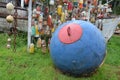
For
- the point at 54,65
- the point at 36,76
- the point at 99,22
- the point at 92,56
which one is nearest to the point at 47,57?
the point at 54,65

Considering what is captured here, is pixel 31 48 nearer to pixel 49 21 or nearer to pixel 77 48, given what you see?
pixel 49 21

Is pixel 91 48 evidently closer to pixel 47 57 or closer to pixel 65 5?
pixel 47 57

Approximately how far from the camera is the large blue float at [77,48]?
5309mm

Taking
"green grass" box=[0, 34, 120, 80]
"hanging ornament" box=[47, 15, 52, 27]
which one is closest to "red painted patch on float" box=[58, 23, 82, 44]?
"green grass" box=[0, 34, 120, 80]

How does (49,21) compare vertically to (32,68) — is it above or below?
above

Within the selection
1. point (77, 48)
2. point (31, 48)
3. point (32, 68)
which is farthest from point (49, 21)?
point (77, 48)

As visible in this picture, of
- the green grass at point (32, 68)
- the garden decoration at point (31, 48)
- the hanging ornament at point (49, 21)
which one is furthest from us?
the hanging ornament at point (49, 21)

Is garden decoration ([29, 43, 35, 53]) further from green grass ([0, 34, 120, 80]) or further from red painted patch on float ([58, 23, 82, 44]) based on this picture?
red painted patch on float ([58, 23, 82, 44])

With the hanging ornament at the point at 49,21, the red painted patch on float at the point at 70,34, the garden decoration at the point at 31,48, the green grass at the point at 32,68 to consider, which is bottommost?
the green grass at the point at 32,68

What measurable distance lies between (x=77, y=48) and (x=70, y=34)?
1.04ft

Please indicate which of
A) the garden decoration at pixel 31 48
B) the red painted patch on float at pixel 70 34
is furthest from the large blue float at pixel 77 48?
the garden decoration at pixel 31 48

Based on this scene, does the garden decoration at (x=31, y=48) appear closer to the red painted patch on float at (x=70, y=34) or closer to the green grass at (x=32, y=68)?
the green grass at (x=32, y=68)

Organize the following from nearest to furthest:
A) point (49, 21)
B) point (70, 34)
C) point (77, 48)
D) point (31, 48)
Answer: point (77, 48), point (70, 34), point (31, 48), point (49, 21)

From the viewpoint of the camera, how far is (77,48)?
17.4 ft
